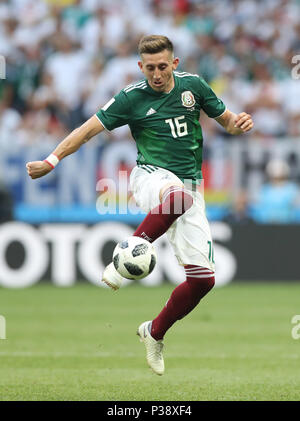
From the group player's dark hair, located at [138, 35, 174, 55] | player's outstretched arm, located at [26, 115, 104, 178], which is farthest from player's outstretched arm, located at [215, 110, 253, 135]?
player's outstretched arm, located at [26, 115, 104, 178]

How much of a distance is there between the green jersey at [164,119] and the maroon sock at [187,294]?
788 mm

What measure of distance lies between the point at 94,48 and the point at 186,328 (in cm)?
768

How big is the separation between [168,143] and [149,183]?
1.35 feet

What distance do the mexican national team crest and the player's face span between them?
0.19m

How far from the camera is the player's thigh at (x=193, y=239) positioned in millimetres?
7504

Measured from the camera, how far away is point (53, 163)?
23.5ft

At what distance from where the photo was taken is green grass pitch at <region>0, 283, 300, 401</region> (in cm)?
699

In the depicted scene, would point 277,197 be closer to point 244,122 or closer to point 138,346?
point 138,346

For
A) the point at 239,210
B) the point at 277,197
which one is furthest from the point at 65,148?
the point at 277,197

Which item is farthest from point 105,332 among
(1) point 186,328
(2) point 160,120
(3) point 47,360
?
(2) point 160,120

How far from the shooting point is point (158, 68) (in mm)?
7301

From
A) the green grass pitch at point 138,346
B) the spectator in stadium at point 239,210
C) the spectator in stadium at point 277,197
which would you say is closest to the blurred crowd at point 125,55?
the spectator in stadium at point 277,197

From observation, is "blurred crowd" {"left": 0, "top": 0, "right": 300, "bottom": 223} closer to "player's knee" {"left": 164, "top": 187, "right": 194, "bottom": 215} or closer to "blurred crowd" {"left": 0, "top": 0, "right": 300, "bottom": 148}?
"blurred crowd" {"left": 0, "top": 0, "right": 300, "bottom": 148}

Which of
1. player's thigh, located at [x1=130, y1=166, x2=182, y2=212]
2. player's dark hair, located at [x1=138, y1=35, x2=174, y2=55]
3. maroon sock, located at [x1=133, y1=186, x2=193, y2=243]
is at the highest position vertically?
player's dark hair, located at [x1=138, y1=35, x2=174, y2=55]
